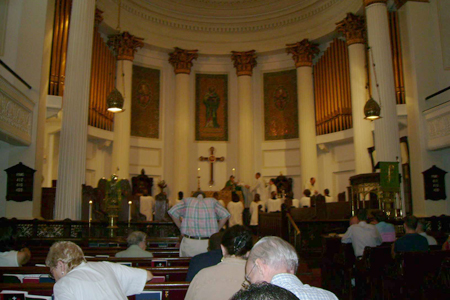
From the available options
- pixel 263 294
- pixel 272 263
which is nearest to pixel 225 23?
pixel 272 263

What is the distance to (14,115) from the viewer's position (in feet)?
31.6

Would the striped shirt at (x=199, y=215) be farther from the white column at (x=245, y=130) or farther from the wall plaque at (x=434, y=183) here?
the white column at (x=245, y=130)

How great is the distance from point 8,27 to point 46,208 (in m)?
5.56

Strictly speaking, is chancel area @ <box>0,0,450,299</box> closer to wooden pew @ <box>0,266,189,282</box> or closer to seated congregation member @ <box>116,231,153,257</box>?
seated congregation member @ <box>116,231,153,257</box>

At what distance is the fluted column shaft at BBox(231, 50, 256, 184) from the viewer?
1805 centimetres

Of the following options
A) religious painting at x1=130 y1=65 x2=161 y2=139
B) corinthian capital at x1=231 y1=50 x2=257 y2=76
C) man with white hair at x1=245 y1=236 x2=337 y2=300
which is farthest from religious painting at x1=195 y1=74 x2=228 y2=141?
man with white hair at x1=245 y1=236 x2=337 y2=300

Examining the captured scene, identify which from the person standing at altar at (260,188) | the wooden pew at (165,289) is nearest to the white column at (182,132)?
the person standing at altar at (260,188)

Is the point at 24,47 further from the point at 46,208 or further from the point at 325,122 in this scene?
the point at 325,122

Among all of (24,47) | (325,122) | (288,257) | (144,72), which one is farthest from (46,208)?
(288,257)

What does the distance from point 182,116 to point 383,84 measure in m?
8.79

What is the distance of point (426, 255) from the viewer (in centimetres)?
509

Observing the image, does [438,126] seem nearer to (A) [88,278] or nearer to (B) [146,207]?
(B) [146,207]

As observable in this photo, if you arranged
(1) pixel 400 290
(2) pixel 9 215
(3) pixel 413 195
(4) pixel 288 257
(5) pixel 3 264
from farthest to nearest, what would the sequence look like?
(3) pixel 413 195
(2) pixel 9 215
(1) pixel 400 290
(5) pixel 3 264
(4) pixel 288 257

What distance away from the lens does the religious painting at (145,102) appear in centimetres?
1789
